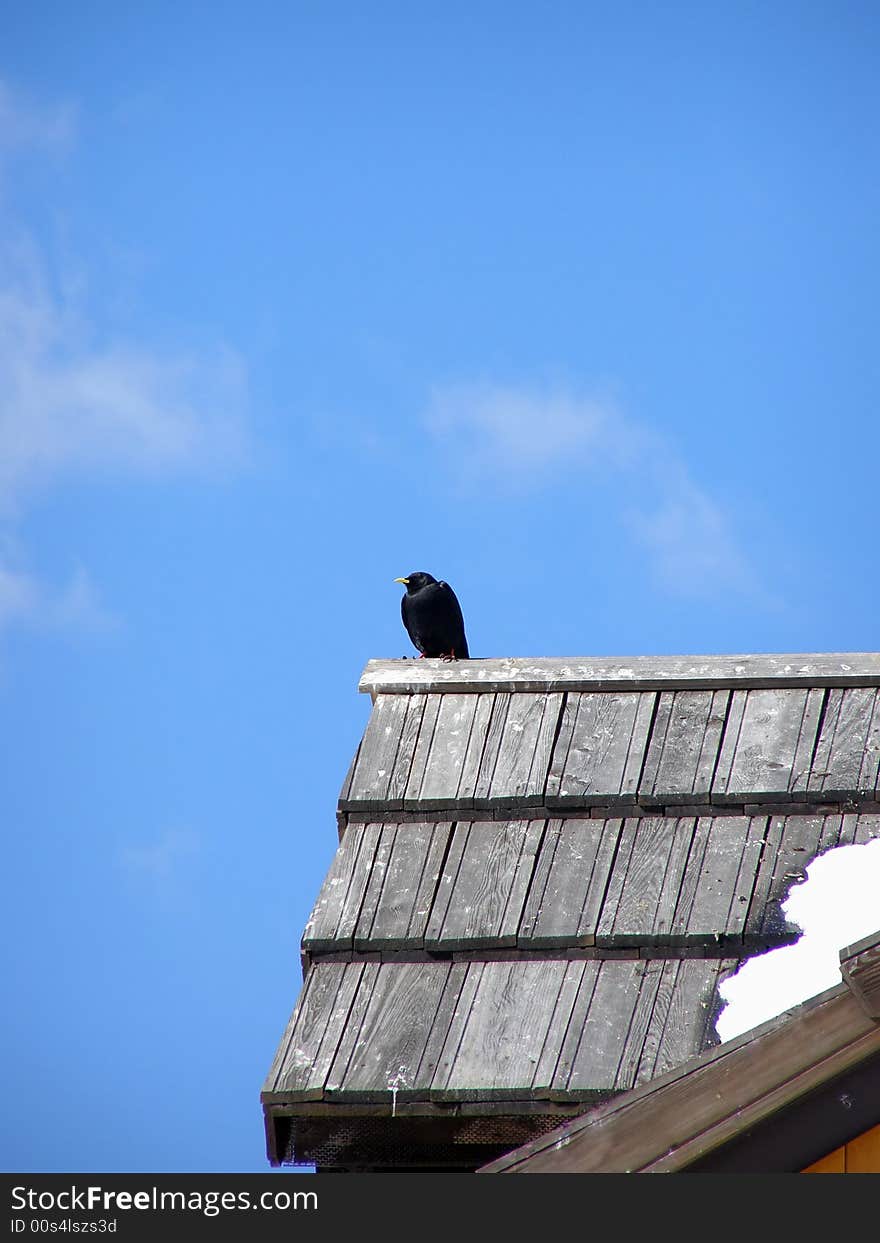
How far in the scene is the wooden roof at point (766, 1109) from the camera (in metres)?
3.59

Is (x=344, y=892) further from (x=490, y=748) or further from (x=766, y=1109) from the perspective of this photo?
(x=766, y=1109)

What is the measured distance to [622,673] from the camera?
668 cm

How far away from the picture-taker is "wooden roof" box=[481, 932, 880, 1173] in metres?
3.59

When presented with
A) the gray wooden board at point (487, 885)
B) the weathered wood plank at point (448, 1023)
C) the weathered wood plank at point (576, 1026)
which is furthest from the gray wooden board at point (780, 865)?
the weathered wood plank at point (448, 1023)

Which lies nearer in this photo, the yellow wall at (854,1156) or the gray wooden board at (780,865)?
the yellow wall at (854,1156)

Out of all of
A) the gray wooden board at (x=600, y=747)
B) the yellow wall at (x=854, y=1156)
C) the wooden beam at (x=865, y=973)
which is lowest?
the yellow wall at (x=854, y=1156)

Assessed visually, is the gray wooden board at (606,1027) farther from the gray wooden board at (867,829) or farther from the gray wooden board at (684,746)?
the gray wooden board at (867,829)

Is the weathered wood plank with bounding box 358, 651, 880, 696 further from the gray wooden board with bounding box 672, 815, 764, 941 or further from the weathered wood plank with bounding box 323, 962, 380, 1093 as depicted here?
the weathered wood plank with bounding box 323, 962, 380, 1093

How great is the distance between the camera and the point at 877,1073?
11.9 feet

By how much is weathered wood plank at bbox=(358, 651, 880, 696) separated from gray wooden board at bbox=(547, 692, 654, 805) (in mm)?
69

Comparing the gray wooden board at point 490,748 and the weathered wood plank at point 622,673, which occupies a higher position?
the weathered wood plank at point 622,673

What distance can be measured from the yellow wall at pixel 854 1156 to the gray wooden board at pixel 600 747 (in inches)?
103

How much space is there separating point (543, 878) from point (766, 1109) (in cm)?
253

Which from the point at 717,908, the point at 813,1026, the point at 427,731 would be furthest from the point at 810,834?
the point at 813,1026
